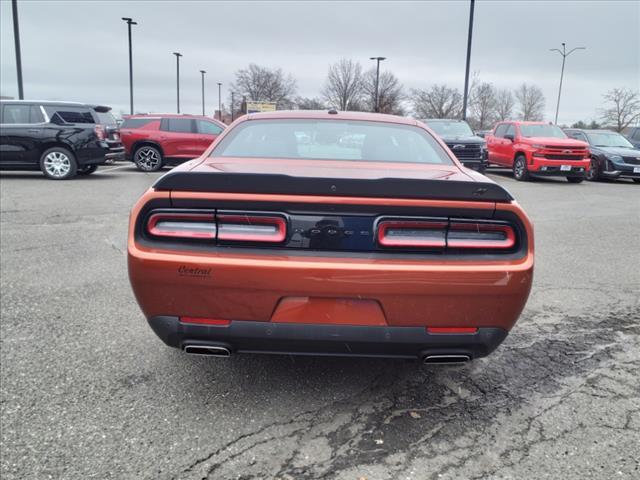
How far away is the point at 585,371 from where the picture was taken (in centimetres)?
300

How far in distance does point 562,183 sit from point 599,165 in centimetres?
187

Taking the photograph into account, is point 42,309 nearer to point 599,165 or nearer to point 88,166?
point 88,166

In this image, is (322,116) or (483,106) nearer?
(322,116)

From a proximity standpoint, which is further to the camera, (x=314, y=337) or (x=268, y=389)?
(x=268, y=389)

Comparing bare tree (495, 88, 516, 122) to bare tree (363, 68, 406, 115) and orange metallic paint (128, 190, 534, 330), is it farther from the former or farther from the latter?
orange metallic paint (128, 190, 534, 330)

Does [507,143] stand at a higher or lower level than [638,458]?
higher

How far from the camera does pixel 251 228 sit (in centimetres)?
→ 224

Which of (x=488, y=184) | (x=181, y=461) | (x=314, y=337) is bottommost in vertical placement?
(x=181, y=461)

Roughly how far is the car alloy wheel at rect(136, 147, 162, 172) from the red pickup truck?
10.8 metres

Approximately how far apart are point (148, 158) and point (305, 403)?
45.0 ft

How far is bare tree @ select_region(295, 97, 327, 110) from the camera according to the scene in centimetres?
5532

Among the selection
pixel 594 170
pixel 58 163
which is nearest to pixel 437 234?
pixel 58 163

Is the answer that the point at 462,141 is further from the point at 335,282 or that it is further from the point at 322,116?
the point at 335,282

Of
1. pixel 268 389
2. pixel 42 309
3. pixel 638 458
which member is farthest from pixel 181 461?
pixel 42 309
